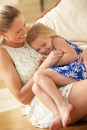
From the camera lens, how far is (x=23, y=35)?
2.01 metres

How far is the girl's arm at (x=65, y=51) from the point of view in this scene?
6.45 feet

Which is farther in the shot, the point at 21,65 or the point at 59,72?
the point at 21,65

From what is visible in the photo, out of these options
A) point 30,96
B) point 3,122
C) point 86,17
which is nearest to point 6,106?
point 3,122

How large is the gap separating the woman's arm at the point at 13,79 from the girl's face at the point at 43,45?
177 mm

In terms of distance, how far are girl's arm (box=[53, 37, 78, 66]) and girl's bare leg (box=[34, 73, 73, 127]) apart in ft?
0.57

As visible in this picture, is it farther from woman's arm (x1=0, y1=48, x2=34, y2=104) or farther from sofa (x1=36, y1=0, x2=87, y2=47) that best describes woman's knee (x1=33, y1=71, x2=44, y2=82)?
sofa (x1=36, y1=0, x2=87, y2=47)

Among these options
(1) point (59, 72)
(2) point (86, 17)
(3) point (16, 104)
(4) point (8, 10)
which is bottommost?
(3) point (16, 104)

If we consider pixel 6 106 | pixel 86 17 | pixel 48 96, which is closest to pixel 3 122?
pixel 6 106

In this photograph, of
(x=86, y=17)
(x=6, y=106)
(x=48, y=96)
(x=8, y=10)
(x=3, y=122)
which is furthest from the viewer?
(x=86, y=17)

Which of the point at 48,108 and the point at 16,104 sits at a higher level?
the point at 48,108

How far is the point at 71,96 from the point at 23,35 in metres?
0.46

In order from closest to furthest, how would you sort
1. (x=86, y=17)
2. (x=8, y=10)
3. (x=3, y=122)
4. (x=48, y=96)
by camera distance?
(x=48, y=96)
(x=8, y=10)
(x=3, y=122)
(x=86, y=17)

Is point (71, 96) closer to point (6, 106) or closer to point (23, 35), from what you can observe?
point (23, 35)

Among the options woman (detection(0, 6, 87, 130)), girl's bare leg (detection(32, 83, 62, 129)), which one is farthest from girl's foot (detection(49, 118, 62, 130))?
woman (detection(0, 6, 87, 130))
